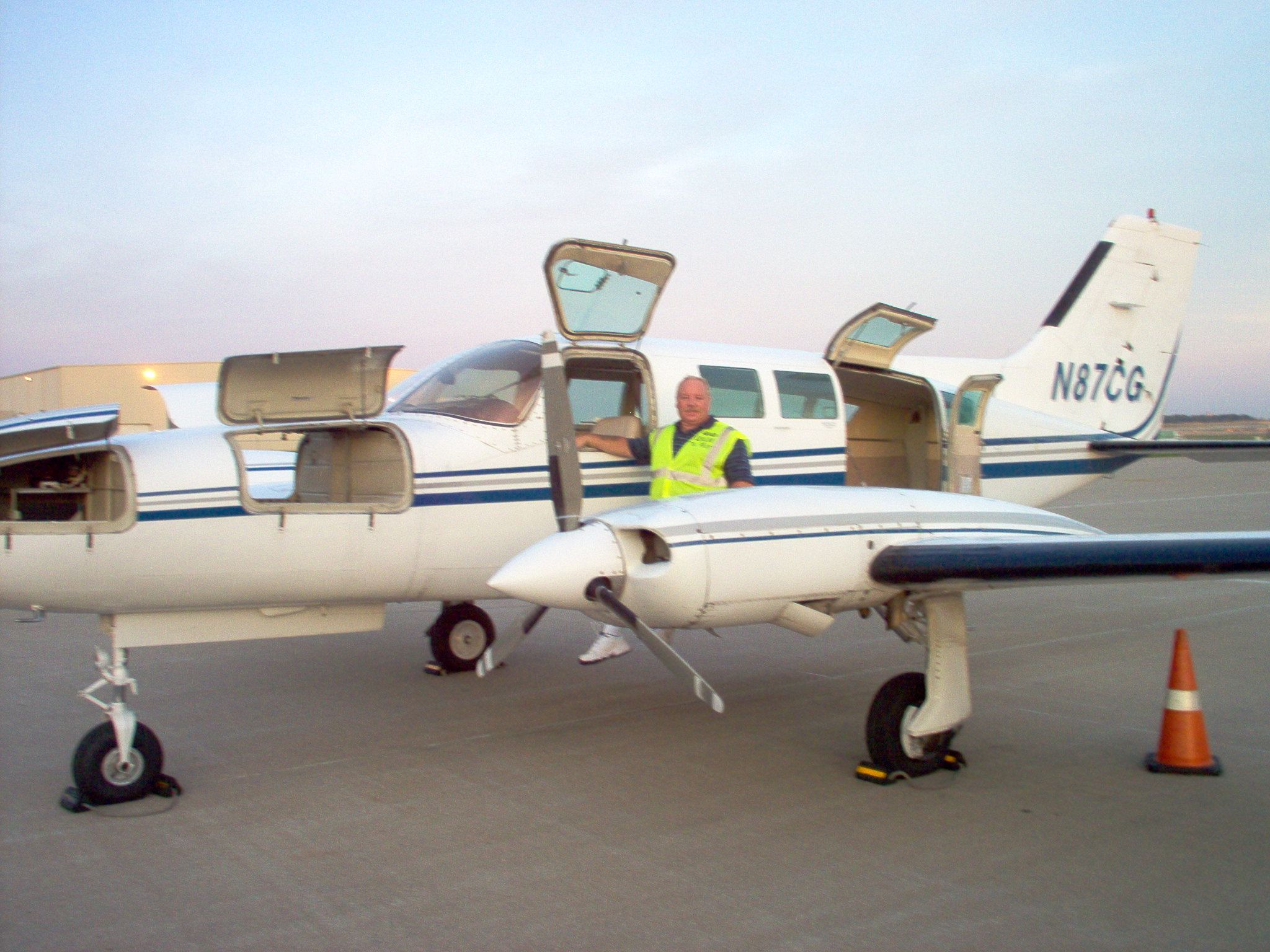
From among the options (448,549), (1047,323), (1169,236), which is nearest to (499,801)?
(448,549)

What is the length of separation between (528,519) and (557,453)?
0.57m

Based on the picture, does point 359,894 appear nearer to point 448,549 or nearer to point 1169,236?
point 448,549

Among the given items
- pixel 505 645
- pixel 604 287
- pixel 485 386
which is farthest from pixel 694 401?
pixel 505 645

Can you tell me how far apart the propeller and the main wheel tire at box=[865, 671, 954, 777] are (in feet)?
6.21

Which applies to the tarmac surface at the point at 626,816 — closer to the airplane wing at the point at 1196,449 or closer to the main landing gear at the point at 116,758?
the main landing gear at the point at 116,758

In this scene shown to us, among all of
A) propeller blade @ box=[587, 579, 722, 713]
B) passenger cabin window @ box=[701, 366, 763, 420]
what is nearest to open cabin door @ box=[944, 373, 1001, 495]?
passenger cabin window @ box=[701, 366, 763, 420]

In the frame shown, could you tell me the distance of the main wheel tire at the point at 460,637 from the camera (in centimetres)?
766

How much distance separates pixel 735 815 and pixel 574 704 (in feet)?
7.48

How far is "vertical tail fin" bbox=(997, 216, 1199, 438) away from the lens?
925 cm

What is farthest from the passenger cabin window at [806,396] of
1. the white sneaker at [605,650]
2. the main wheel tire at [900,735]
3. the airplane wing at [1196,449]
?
the airplane wing at [1196,449]

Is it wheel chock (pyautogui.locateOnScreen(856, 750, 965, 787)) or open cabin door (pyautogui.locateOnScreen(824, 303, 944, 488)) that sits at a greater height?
open cabin door (pyautogui.locateOnScreen(824, 303, 944, 488))

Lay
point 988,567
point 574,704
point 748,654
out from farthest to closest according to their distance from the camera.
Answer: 1. point 748,654
2. point 574,704
3. point 988,567

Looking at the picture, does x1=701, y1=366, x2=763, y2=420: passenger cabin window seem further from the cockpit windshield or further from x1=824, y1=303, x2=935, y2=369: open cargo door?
the cockpit windshield

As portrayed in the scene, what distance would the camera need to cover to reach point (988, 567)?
462cm
